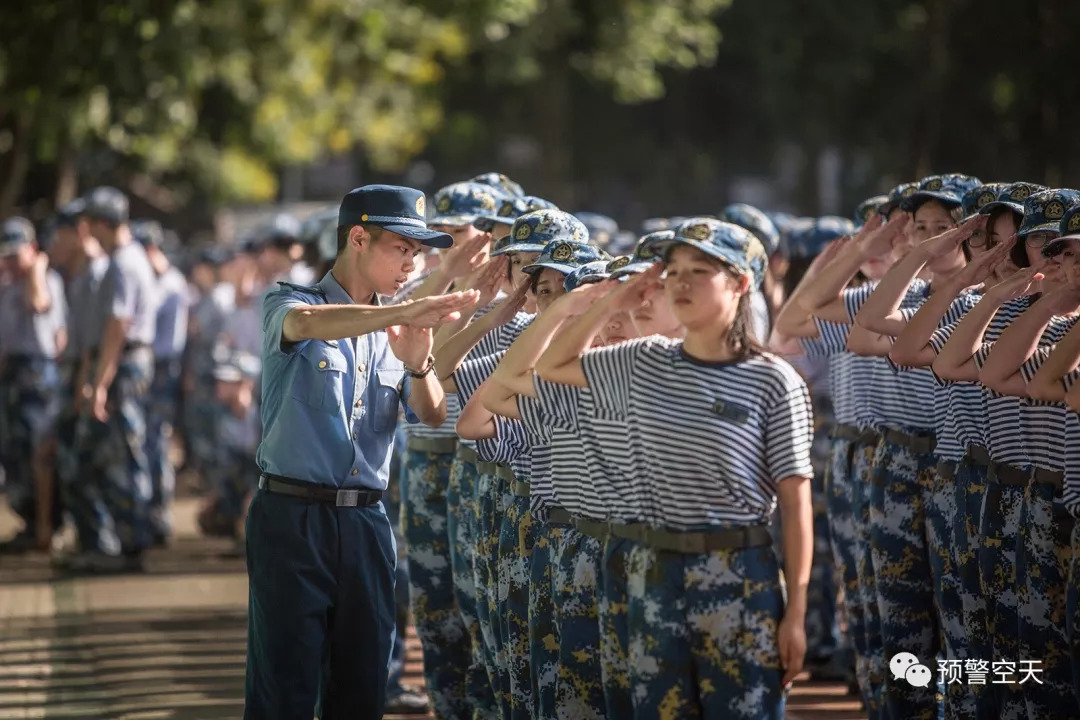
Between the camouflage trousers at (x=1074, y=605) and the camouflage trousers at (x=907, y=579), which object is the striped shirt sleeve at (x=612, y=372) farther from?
the camouflage trousers at (x=907, y=579)

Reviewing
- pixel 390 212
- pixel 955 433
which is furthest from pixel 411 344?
pixel 955 433

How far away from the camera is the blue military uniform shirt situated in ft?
22.0

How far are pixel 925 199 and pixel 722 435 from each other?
306 centimetres

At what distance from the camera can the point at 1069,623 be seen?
7008 mm

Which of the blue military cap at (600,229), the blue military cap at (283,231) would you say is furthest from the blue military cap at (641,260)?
the blue military cap at (283,231)

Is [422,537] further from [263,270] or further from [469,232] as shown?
[263,270]

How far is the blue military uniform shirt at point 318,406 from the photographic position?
6695mm

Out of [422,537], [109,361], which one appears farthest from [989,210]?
[109,361]

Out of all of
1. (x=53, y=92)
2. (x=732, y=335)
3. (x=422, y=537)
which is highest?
(x=53, y=92)

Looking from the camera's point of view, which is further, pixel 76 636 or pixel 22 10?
pixel 22 10

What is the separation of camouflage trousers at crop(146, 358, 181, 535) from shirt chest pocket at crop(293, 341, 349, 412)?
8921 millimetres

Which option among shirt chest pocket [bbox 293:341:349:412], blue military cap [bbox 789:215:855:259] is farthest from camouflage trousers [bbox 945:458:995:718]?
blue military cap [bbox 789:215:855:259]

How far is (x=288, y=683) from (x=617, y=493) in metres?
1.38

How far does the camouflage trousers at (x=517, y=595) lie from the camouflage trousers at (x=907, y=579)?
1.71 metres
